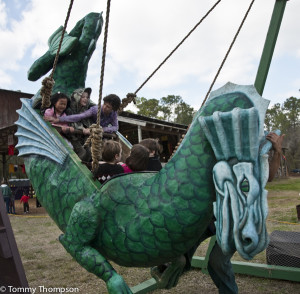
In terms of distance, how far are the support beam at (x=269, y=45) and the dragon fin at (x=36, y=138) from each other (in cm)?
149

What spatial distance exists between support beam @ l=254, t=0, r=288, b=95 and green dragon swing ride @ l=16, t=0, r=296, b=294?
1.18m

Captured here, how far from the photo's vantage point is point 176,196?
50.5 inches

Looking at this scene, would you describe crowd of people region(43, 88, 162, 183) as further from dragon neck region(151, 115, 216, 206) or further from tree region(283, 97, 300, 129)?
tree region(283, 97, 300, 129)

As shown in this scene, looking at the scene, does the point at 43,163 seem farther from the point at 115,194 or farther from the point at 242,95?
the point at 242,95

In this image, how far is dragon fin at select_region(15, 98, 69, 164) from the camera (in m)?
1.82

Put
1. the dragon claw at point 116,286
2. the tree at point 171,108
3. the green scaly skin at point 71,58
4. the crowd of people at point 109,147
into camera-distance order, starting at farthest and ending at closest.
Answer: the tree at point 171,108, the green scaly skin at point 71,58, the crowd of people at point 109,147, the dragon claw at point 116,286

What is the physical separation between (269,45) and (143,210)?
1.63m

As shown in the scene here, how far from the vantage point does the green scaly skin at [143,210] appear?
1.25 meters

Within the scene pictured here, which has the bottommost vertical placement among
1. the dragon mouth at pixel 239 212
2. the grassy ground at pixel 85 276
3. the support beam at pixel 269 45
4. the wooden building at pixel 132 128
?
the grassy ground at pixel 85 276

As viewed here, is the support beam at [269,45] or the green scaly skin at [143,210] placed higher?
the support beam at [269,45]

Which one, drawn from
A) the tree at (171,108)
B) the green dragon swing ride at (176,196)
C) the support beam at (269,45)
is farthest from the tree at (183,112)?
the green dragon swing ride at (176,196)

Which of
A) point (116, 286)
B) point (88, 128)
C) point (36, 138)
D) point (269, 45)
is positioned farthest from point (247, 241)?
point (269, 45)

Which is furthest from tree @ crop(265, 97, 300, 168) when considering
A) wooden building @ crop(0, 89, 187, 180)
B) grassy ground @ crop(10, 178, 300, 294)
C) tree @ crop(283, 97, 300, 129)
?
grassy ground @ crop(10, 178, 300, 294)

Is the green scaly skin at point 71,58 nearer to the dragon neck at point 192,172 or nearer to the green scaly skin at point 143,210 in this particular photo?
the green scaly skin at point 143,210
